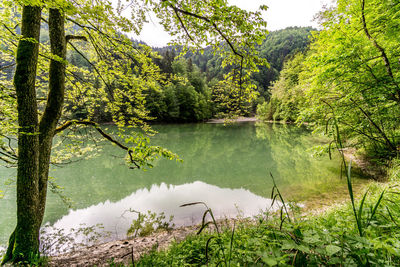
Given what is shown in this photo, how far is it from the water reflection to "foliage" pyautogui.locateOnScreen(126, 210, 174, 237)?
0.65ft

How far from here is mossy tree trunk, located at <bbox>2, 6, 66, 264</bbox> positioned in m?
2.77

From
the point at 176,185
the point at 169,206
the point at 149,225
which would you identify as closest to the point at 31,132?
the point at 149,225

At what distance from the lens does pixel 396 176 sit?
5234mm

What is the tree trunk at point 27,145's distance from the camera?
276 cm

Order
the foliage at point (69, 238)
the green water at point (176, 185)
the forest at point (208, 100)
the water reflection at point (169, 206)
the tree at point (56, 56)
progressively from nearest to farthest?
the forest at point (208, 100) → the tree at point (56, 56) → the foliage at point (69, 238) → the water reflection at point (169, 206) → the green water at point (176, 185)

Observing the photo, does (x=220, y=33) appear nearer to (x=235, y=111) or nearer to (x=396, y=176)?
(x=235, y=111)

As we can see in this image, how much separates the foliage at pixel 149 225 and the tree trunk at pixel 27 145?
10.2 feet

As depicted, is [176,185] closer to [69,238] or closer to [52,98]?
[69,238]

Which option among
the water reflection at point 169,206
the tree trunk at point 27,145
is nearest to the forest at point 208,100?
the tree trunk at point 27,145

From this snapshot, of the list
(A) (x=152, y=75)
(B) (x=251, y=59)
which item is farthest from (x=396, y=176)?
(A) (x=152, y=75)

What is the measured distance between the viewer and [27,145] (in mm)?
2904

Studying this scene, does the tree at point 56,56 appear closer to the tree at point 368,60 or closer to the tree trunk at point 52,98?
the tree trunk at point 52,98

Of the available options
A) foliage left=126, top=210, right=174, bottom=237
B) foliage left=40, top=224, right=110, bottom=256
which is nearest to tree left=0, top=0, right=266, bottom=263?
foliage left=40, top=224, right=110, bottom=256

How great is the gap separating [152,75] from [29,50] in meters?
2.08
